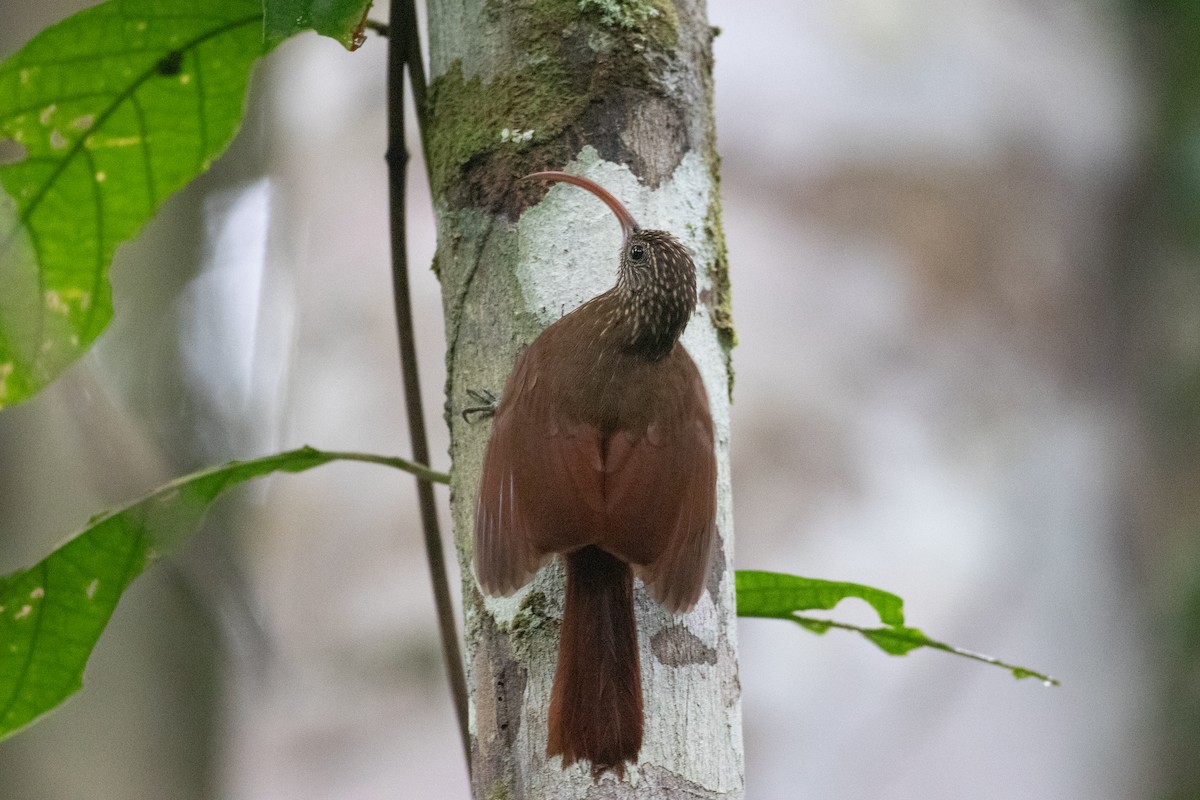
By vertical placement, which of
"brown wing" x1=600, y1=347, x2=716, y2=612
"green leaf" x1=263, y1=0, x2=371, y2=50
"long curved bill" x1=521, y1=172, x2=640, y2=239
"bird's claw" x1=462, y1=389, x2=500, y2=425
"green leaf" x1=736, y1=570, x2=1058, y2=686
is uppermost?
"green leaf" x1=263, y1=0, x2=371, y2=50

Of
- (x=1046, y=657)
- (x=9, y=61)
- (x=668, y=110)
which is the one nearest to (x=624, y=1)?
(x=668, y=110)

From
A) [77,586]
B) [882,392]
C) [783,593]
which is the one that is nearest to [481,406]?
[783,593]

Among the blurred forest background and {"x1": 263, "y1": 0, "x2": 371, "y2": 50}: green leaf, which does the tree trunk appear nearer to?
{"x1": 263, "y1": 0, "x2": 371, "y2": 50}: green leaf

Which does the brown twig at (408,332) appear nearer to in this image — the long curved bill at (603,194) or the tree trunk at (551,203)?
the tree trunk at (551,203)

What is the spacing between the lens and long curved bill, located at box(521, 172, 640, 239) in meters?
1.15

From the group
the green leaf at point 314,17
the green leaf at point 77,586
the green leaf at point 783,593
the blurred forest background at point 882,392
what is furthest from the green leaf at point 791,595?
the blurred forest background at point 882,392

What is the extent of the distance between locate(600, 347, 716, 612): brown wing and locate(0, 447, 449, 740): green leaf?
1.40ft

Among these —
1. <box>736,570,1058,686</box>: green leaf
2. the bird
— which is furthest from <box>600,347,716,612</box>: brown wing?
<box>736,570,1058,686</box>: green leaf

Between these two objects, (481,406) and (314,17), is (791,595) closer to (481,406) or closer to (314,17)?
(481,406)

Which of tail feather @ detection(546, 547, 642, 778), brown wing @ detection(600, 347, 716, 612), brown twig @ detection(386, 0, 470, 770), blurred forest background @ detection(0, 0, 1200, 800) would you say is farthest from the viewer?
blurred forest background @ detection(0, 0, 1200, 800)

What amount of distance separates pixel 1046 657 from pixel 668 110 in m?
4.31

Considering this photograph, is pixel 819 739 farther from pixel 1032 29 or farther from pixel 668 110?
pixel 668 110

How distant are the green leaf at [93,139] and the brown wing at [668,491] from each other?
728 mm

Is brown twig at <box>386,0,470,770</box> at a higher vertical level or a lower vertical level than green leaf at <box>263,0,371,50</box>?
lower
